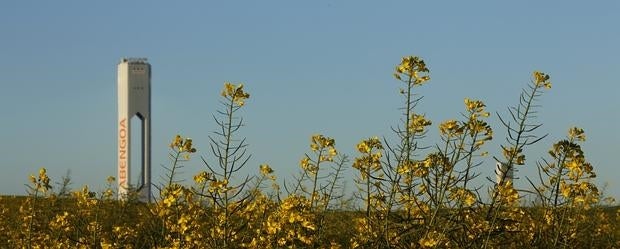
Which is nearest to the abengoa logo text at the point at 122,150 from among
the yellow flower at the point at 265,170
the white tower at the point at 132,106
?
the white tower at the point at 132,106

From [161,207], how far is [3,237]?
546cm

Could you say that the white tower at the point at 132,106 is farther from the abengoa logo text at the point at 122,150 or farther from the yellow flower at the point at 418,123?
the yellow flower at the point at 418,123

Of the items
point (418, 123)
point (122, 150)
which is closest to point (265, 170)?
point (418, 123)

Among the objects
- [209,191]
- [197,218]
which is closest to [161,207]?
[197,218]

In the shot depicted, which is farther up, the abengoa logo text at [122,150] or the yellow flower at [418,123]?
the abengoa logo text at [122,150]

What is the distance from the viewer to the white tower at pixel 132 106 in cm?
5253

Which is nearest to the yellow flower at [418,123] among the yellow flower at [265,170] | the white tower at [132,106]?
the yellow flower at [265,170]

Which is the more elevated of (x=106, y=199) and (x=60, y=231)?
(x=106, y=199)

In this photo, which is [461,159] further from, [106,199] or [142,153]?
[142,153]

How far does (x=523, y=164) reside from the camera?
21.2ft

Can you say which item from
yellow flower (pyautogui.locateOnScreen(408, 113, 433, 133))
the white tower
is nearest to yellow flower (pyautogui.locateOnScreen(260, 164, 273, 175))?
yellow flower (pyautogui.locateOnScreen(408, 113, 433, 133))

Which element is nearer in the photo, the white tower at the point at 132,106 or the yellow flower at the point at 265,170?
the yellow flower at the point at 265,170

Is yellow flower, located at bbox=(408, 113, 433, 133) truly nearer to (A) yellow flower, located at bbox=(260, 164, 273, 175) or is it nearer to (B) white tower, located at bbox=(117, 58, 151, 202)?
(A) yellow flower, located at bbox=(260, 164, 273, 175)

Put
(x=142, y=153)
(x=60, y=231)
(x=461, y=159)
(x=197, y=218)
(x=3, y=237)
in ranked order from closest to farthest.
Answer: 1. (x=461, y=159)
2. (x=197, y=218)
3. (x=60, y=231)
4. (x=3, y=237)
5. (x=142, y=153)
